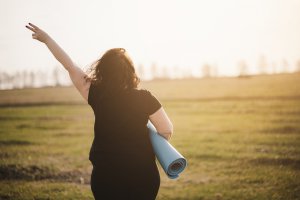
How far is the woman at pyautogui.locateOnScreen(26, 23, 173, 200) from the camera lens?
313 centimetres

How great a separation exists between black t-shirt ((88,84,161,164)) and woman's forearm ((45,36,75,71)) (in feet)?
1.93

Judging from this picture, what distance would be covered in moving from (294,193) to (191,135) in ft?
41.8

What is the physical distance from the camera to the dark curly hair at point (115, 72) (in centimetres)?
324

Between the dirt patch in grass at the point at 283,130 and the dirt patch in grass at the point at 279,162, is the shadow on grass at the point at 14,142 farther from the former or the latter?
the dirt patch in grass at the point at 283,130

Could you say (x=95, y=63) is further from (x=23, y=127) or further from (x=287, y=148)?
(x=23, y=127)

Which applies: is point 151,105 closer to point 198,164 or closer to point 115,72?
point 115,72

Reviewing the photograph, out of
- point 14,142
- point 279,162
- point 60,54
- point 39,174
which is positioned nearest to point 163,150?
point 60,54

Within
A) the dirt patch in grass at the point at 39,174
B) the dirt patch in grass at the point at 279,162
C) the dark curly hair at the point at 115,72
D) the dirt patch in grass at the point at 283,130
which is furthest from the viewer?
the dirt patch in grass at the point at 283,130

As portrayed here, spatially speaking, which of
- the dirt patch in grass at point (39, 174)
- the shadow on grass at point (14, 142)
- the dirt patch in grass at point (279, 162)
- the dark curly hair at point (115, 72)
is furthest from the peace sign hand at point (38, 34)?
the shadow on grass at point (14, 142)

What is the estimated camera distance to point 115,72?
326 centimetres

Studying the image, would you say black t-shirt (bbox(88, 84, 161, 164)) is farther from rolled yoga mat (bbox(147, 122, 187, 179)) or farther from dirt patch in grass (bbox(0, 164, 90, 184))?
dirt patch in grass (bbox(0, 164, 90, 184))

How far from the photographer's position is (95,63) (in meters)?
3.47

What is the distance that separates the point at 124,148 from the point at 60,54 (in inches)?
48.9

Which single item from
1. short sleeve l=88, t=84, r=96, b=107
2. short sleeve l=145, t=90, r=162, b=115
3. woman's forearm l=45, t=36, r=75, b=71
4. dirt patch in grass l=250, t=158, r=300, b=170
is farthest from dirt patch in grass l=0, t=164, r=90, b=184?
short sleeve l=145, t=90, r=162, b=115
